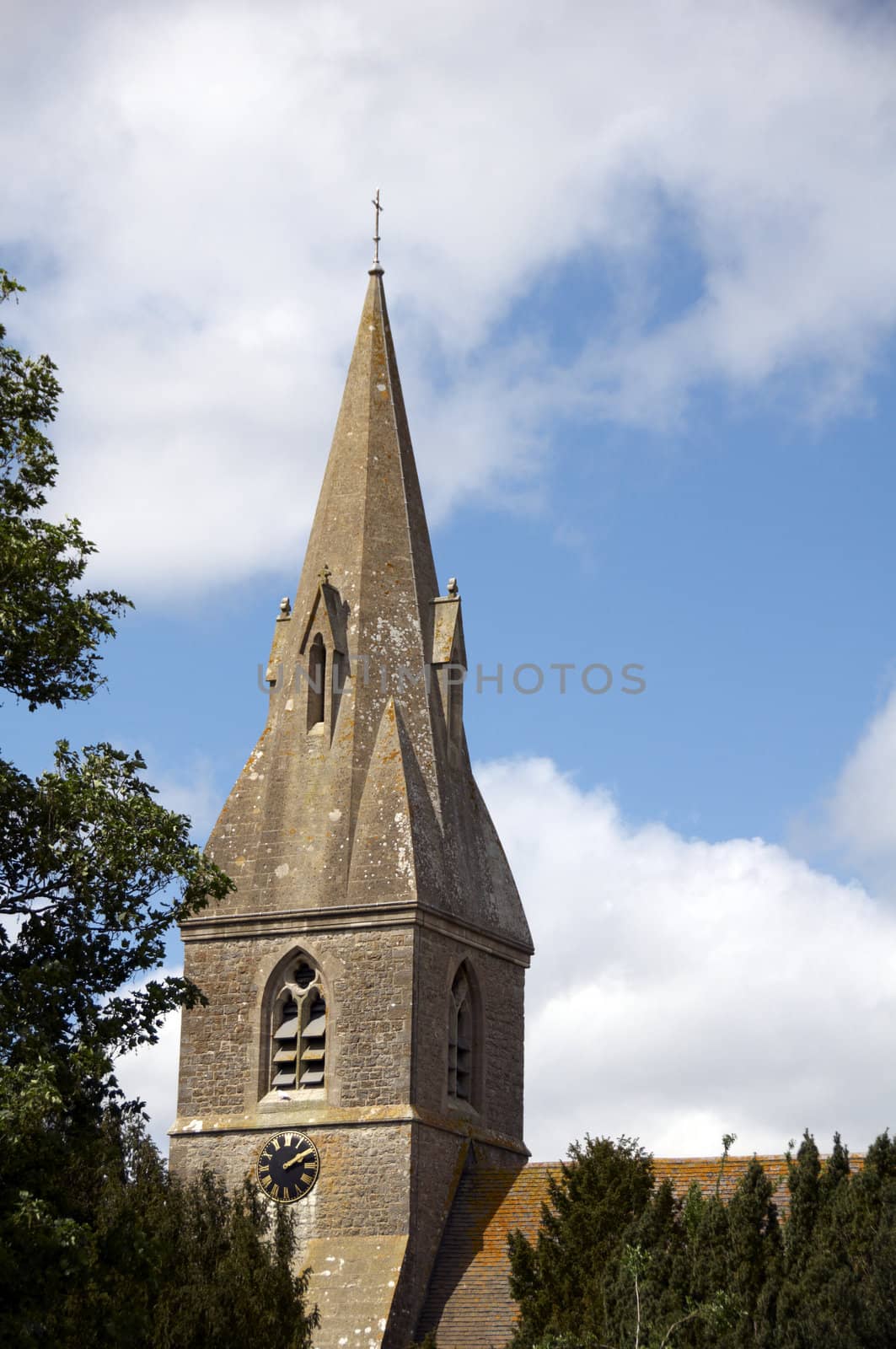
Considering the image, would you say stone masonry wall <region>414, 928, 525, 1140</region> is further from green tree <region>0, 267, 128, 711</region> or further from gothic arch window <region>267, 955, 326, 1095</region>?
green tree <region>0, 267, 128, 711</region>

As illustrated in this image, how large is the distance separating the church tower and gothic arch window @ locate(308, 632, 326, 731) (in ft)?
0.12

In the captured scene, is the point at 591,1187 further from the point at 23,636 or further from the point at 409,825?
the point at 23,636

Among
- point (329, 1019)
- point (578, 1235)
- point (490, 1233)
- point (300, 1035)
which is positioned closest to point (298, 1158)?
point (300, 1035)

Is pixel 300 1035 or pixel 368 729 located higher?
pixel 368 729

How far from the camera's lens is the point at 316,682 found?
39.2m

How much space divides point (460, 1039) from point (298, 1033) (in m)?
2.91

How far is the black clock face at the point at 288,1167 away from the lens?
117ft

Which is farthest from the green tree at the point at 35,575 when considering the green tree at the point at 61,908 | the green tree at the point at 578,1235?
the green tree at the point at 578,1235

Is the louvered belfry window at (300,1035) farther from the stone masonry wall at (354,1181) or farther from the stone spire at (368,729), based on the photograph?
the stone spire at (368,729)

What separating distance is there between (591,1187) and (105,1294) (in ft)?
30.5

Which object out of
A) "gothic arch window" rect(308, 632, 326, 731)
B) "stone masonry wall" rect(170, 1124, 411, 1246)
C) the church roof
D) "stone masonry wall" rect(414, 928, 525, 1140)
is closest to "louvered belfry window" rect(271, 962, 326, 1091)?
"stone masonry wall" rect(170, 1124, 411, 1246)

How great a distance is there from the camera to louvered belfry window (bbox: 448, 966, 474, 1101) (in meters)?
37.4

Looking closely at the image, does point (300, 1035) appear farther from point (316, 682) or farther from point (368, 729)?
point (316, 682)

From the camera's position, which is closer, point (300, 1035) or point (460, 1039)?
point (300, 1035)
